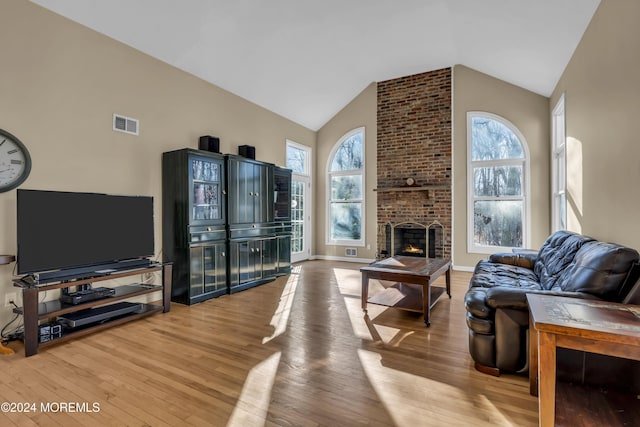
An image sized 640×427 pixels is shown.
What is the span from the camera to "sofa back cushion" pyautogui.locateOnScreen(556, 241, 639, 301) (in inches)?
77.5

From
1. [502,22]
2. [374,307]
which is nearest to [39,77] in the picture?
[374,307]

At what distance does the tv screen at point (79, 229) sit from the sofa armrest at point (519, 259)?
4168mm

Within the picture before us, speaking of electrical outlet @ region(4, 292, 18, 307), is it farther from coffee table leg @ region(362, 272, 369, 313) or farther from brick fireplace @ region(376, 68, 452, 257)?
brick fireplace @ region(376, 68, 452, 257)

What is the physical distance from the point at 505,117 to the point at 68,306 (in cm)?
670

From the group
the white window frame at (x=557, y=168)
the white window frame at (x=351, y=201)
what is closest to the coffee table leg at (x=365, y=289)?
the white window frame at (x=557, y=168)

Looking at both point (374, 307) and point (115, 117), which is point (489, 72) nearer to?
point (374, 307)

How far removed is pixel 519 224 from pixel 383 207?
8.03 feet

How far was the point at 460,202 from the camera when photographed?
617 centimetres

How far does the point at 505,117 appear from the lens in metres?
5.78

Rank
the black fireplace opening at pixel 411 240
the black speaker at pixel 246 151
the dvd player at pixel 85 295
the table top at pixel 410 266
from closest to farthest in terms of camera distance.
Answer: the dvd player at pixel 85 295
the table top at pixel 410 266
the black speaker at pixel 246 151
the black fireplace opening at pixel 411 240

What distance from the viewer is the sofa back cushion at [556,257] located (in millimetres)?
2801

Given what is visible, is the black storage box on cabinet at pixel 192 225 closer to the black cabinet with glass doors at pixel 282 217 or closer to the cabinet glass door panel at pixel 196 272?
the cabinet glass door panel at pixel 196 272

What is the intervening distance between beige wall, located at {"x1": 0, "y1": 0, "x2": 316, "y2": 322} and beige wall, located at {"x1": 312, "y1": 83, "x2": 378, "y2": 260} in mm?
3250

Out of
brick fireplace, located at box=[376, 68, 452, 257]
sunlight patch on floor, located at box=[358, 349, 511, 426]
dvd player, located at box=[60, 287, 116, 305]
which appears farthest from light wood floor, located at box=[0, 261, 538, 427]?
brick fireplace, located at box=[376, 68, 452, 257]
